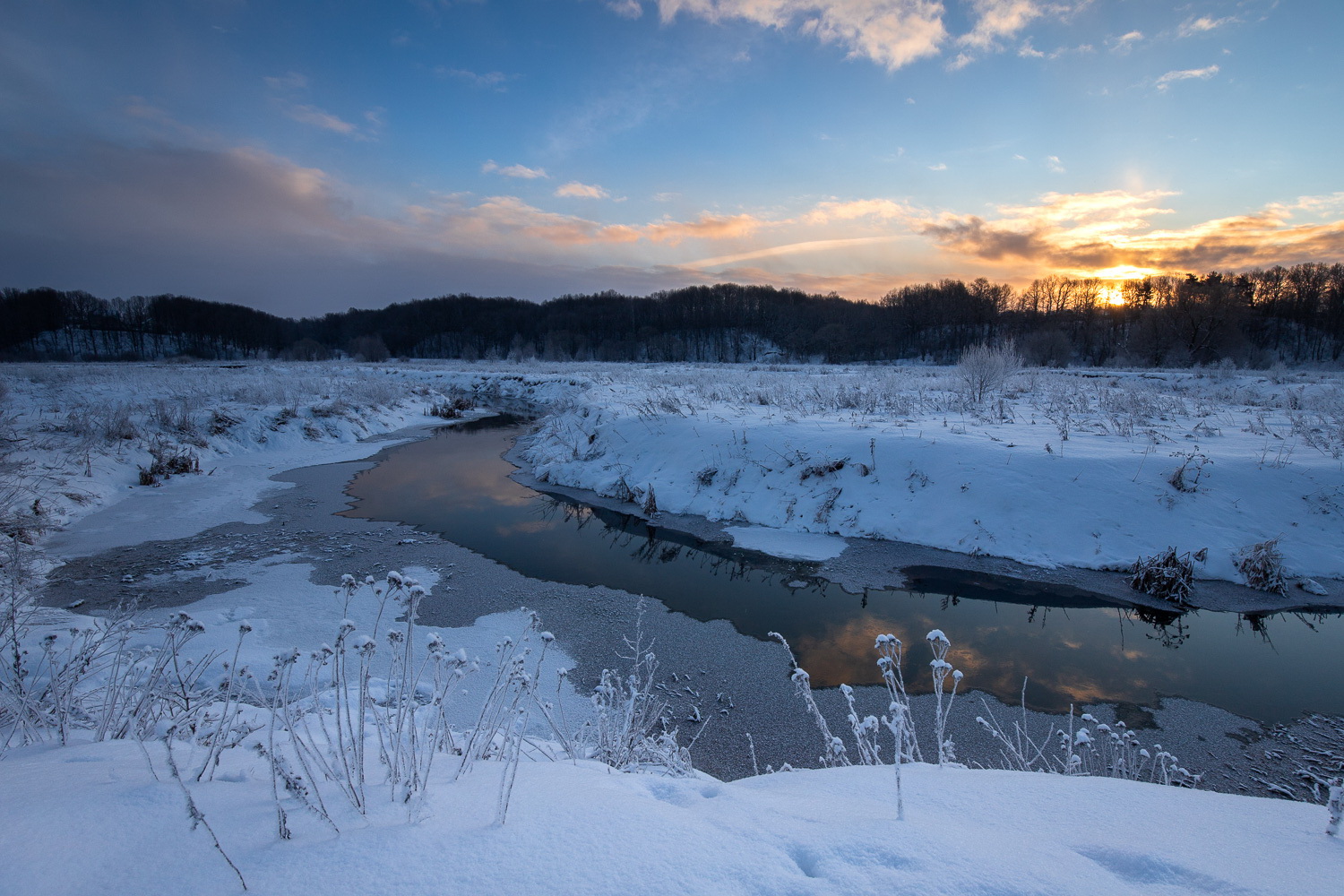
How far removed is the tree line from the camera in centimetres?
4169

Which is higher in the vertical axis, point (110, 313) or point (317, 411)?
point (110, 313)

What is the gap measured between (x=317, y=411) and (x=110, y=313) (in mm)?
77514

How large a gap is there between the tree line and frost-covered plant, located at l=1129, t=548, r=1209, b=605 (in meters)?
34.4

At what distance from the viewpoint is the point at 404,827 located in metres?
1.59

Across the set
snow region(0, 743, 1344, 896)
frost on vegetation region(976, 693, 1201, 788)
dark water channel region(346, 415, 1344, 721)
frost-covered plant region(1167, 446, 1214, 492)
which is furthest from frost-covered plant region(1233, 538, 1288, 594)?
snow region(0, 743, 1344, 896)

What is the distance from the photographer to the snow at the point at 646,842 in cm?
135

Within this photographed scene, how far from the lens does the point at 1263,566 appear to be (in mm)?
6754

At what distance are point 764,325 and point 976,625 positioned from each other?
7982cm

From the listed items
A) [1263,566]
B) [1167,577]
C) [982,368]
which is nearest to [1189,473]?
[1263,566]

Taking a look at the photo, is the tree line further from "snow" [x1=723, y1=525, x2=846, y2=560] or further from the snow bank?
"snow" [x1=723, y1=525, x2=846, y2=560]

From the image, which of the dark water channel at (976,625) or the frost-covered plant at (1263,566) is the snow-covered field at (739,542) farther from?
the dark water channel at (976,625)

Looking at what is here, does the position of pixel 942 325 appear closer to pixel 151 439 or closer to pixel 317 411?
pixel 317 411

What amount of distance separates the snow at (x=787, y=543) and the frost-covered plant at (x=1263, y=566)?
4.82m

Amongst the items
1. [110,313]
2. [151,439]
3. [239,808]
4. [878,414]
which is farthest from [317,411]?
[110,313]
